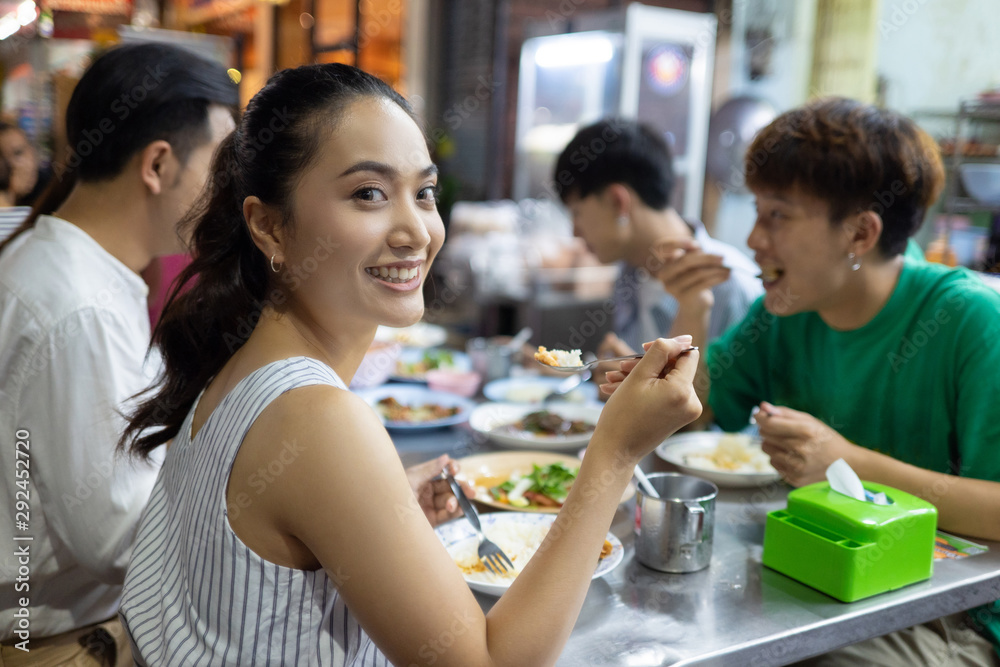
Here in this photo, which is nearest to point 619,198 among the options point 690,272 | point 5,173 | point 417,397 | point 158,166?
point 690,272

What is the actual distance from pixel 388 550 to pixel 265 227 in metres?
0.61

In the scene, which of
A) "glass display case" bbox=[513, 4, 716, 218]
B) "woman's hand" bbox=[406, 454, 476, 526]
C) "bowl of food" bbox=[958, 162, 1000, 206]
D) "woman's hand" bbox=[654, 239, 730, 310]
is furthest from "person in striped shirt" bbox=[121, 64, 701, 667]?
"glass display case" bbox=[513, 4, 716, 218]

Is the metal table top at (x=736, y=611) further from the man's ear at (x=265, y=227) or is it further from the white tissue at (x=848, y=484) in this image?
the man's ear at (x=265, y=227)

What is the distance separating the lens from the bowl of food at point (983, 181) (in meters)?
3.65

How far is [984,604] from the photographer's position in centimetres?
155

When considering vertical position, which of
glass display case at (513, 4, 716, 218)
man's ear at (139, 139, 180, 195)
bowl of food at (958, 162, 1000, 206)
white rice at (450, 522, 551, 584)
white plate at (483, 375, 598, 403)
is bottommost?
white plate at (483, 375, 598, 403)

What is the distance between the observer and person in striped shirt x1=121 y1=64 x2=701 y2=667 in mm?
1024

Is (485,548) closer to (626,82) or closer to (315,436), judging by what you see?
(315,436)

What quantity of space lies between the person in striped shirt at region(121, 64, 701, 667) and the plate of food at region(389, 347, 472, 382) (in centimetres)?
162

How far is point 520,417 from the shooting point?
2.48 metres

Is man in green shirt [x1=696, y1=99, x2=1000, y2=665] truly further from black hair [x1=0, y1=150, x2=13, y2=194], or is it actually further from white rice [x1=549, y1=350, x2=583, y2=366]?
black hair [x1=0, y1=150, x2=13, y2=194]

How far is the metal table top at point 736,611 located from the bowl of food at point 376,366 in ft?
4.66

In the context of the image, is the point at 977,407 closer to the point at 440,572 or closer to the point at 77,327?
the point at 440,572

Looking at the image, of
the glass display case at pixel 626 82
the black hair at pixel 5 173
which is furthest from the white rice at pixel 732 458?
the black hair at pixel 5 173
